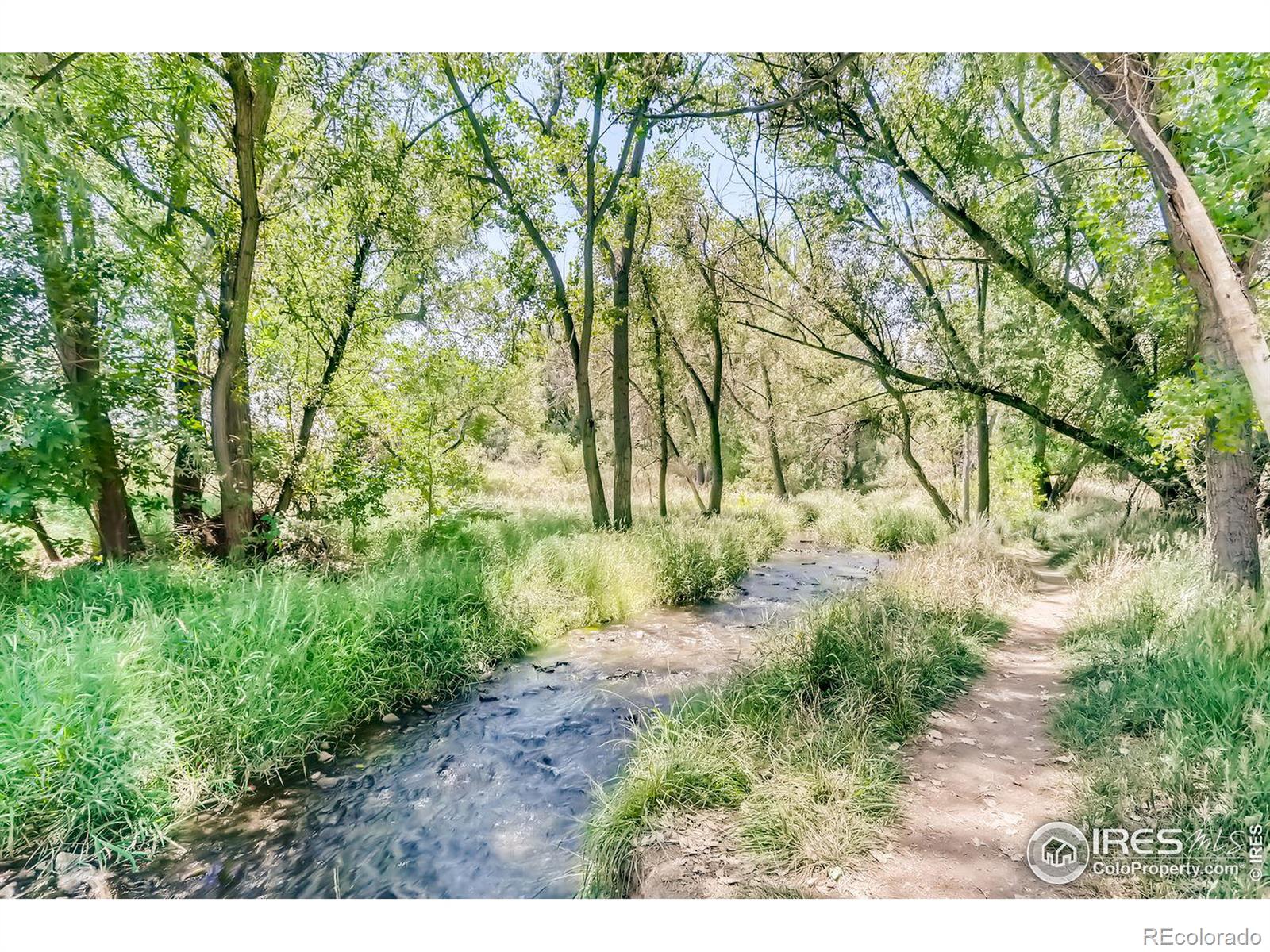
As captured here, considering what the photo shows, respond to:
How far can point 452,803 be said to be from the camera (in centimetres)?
319

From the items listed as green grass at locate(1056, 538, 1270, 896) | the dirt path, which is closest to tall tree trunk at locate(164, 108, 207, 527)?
the dirt path

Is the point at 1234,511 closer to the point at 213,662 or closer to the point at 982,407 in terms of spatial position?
the point at 982,407

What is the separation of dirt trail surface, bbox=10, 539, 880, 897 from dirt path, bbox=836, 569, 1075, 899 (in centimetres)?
162

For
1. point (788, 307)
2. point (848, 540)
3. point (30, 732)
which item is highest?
point (788, 307)

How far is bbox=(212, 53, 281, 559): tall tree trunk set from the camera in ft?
16.6

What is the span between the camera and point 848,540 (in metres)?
12.4

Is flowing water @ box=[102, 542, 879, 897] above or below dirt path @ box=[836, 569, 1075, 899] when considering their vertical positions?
below

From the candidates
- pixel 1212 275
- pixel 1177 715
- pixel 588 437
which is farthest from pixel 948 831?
pixel 588 437

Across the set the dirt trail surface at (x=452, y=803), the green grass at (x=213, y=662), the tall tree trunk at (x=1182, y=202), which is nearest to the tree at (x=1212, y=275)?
the tall tree trunk at (x=1182, y=202)

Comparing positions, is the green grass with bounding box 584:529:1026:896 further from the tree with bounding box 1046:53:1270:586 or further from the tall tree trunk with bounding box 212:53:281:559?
the tall tree trunk with bounding box 212:53:281:559

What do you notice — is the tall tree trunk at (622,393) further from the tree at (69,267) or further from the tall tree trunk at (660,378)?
the tree at (69,267)
